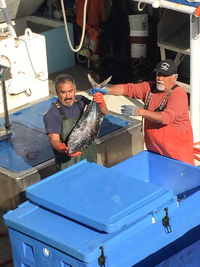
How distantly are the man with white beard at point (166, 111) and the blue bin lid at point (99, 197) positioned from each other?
0.97 metres

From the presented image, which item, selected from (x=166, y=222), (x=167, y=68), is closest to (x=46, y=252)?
(x=166, y=222)

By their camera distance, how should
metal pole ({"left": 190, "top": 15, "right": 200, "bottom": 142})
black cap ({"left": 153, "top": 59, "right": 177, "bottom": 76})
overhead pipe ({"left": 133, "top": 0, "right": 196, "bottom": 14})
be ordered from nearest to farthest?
black cap ({"left": 153, "top": 59, "right": 177, "bottom": 76}) → overhead pipe ({"left": 133, "top": 0, "right": 196, "bottom": 14}) → metal pole ({"left": 190, "top": 15, "right": 200, "bottom": 142})

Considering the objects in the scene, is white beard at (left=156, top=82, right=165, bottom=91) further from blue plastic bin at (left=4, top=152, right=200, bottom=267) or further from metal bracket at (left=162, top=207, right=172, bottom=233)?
metal bracket at (left=162, top=207, right=172, bottom=233)

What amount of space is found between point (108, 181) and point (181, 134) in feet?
4.30

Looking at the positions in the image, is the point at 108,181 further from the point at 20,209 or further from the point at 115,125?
the point at 115,125

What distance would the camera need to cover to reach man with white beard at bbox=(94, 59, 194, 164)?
4.88m

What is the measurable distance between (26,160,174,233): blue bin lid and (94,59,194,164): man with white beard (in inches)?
38.0

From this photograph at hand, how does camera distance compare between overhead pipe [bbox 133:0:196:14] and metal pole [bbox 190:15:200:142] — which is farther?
metal pole [bbox 190:15:200:142]

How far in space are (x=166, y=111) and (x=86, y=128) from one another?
2.35 feet

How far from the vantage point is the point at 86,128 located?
4.87 metres

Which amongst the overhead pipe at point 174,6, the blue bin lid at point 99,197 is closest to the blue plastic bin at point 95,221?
the blue bin lid at point 99,197

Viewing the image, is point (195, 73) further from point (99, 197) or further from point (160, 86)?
point (99, 197)

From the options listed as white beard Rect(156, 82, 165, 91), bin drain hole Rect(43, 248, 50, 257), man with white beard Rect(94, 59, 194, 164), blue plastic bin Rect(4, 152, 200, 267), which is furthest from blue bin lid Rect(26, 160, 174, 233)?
white beard Rect(156, 82, 165, 91)

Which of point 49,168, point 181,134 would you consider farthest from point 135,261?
point 49,168
